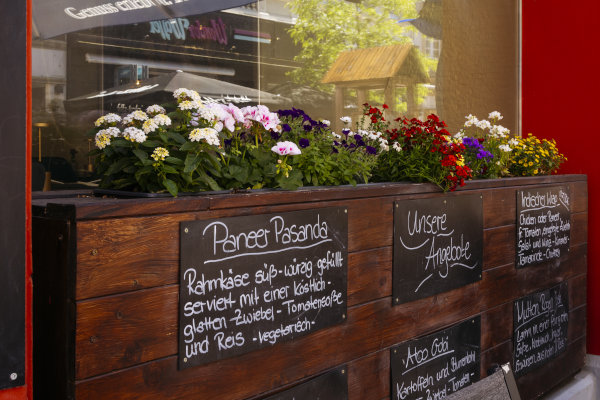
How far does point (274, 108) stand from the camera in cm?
365

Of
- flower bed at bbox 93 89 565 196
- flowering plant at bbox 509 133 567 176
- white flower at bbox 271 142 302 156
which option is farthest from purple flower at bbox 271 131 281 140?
flowering plant at bbox 509 133 567 176

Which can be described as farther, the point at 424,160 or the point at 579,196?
the point at 579,196

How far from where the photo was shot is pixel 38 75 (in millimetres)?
2621

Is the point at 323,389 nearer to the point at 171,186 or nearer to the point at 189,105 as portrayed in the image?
the point at 171,186

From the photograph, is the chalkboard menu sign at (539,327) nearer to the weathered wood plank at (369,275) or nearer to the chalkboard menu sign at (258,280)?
the weathered wood plank at (369,275)

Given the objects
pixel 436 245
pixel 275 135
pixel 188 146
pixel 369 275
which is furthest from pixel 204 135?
pixel 436 245

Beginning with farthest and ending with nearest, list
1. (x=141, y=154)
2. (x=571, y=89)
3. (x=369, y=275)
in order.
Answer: (x=571, y=89) → (x=369, y=275) → (x=141, y=154)

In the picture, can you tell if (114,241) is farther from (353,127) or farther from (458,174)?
(353,127)

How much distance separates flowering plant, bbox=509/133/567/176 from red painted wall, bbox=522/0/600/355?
0.42m

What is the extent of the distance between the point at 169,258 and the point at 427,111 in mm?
3065

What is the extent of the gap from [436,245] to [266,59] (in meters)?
Result: 1.47

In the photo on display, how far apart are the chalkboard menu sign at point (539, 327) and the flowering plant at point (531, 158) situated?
2.57 feet

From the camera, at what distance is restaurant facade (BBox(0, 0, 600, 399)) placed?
1596 mm

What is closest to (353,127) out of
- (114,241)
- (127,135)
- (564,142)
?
(564,142)
